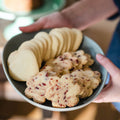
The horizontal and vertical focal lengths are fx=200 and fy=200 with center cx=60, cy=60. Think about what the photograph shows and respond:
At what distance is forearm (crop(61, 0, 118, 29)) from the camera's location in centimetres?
88

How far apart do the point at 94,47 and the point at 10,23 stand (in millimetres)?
550

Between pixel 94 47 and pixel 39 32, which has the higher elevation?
pixel 39 32

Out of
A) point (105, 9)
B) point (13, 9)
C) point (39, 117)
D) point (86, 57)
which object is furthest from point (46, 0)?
point (39, 117)

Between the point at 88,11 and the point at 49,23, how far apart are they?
0.23m

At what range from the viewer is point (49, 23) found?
0.77 m

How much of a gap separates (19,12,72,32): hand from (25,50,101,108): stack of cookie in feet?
0.51

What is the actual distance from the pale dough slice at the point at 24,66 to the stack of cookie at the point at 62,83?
2cm

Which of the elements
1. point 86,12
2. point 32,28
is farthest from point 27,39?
point 86,12

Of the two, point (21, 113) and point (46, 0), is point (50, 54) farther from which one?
point (21, 113)

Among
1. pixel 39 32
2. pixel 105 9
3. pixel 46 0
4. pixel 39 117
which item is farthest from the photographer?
pixel 39 117

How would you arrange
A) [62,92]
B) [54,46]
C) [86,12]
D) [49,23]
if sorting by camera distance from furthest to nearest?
[86,12] → [49,23] → [54,46] → [62,92]

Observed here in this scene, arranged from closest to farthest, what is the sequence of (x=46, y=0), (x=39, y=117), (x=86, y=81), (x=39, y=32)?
(x=86, y=81)
(x=39, y=32)
(x=46, y=0)
(x=39, y=117)

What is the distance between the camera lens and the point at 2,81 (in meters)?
0.98

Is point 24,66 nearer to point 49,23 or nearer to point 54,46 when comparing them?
point 54,46
